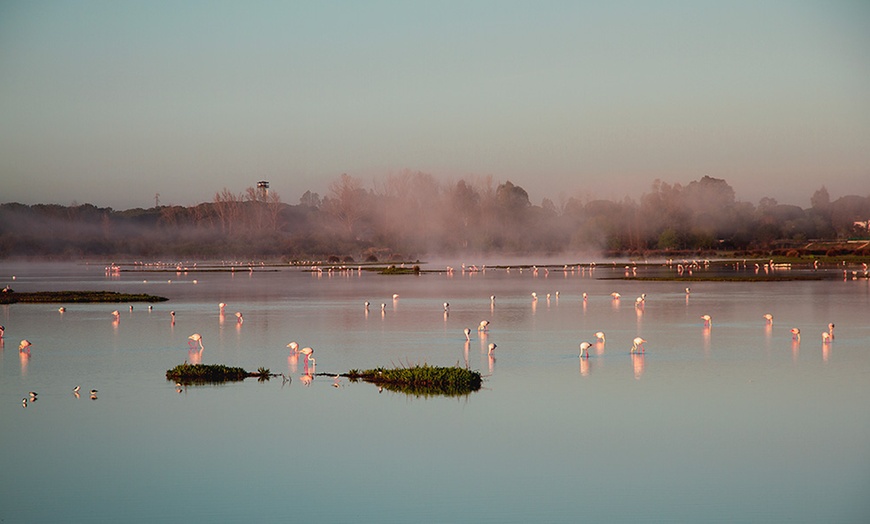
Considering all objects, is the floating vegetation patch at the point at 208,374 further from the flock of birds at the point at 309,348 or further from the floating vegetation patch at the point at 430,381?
the floating vegetation patch at the point at 430,381

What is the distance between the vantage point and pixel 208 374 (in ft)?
87.8

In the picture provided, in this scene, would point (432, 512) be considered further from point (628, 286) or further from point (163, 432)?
point (628, 286)

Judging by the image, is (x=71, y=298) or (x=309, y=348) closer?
(x=309, y=348)

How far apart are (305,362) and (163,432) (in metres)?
9.27

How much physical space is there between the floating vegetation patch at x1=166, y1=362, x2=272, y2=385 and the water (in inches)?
20.0

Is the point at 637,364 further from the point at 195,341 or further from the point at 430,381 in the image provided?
the point at 195,341

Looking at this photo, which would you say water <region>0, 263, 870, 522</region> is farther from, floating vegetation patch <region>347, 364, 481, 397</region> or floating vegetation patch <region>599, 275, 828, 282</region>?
floating vegetation patch <region>599, 275, 828, 282</region>

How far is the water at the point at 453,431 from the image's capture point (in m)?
14.9

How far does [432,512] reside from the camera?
47.3 ft

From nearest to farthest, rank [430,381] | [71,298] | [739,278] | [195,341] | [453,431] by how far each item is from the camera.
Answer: [453,431] < [430,381] < [195,341] < [71,298] < [739,278]

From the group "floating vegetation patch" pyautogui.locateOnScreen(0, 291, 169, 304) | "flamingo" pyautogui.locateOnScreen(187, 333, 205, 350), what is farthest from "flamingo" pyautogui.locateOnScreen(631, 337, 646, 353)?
"floating vegetation patch" pyautogui.locateOnScreen(0, 291, 169, 304)

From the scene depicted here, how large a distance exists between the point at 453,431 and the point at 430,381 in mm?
5176

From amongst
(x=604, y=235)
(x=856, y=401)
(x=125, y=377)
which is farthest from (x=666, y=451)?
(x=604, y=235)

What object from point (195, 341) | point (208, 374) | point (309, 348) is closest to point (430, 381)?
point (208, 374)
